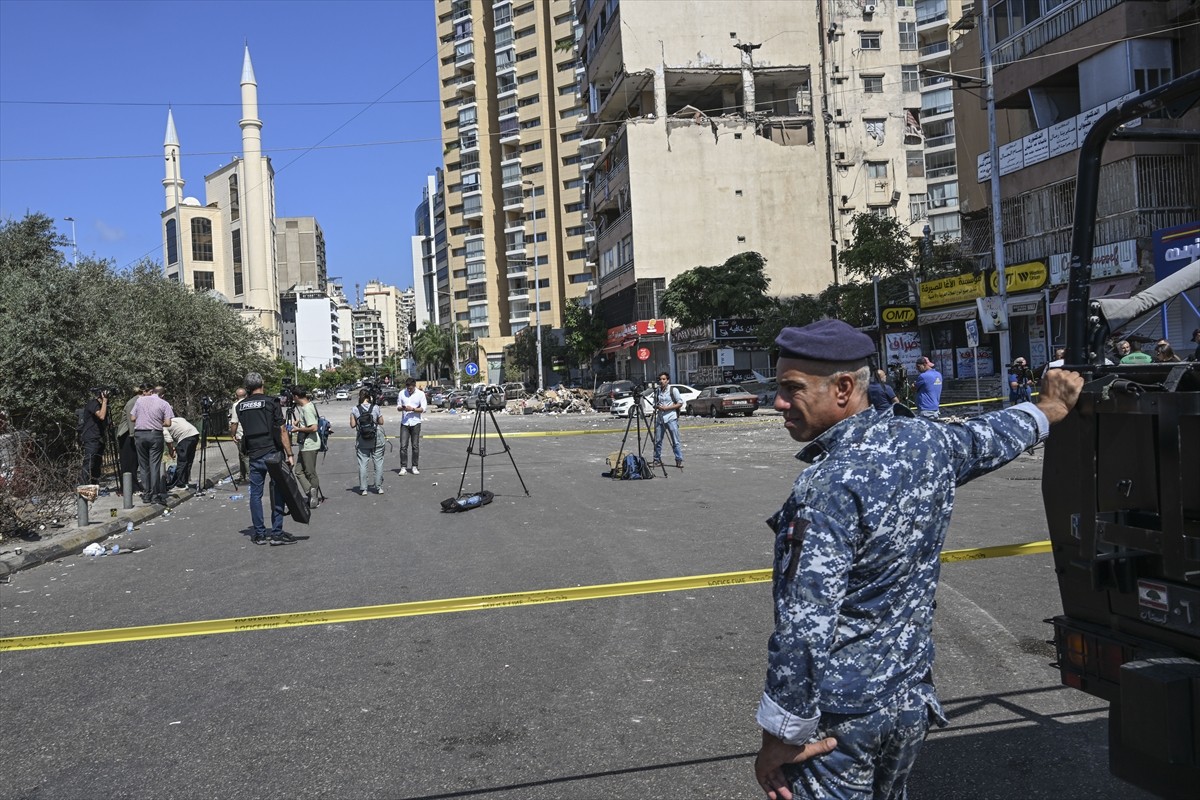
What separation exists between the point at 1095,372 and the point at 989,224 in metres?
33.8

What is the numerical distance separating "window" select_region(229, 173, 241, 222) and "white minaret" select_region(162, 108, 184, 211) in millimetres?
6814

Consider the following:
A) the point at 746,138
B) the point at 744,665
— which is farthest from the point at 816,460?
the point at 746,138

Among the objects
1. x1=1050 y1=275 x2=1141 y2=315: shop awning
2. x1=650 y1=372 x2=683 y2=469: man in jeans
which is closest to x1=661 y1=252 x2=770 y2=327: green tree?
x1=1050 y1=275 x2=1141 y2=315: shop awning

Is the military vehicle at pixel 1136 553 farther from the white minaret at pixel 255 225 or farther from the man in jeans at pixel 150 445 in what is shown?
the white minaret at pixel 255 225

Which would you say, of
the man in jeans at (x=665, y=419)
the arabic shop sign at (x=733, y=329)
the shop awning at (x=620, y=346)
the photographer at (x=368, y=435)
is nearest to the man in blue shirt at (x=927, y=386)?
the man in jeans at (x=665, y=419)

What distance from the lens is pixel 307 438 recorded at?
15.0 metres

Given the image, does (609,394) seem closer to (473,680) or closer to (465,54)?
(473,680)

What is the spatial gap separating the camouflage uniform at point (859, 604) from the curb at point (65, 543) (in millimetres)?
10082

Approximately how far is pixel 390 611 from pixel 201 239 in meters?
149

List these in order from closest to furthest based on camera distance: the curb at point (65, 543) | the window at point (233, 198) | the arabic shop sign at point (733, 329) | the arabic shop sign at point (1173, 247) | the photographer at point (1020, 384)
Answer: the curb at point (65, 543) < the arabic shop sign at point (1173, 247) < the photographer at point (1020, 384) < the arabic shop sign at point (733, 329) < the window at point (233, 198)

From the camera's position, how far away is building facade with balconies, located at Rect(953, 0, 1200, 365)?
25562 millimetres

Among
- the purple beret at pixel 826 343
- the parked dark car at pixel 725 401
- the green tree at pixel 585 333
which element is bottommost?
the parked dark car at pixel 725 401

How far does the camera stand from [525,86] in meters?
92.9

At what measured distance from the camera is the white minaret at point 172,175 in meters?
136
